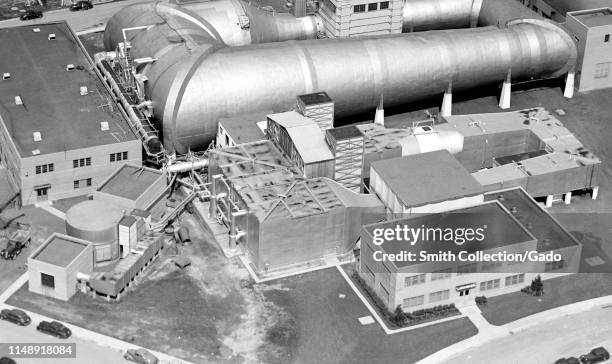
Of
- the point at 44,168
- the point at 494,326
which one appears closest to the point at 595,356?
the point at 494,326

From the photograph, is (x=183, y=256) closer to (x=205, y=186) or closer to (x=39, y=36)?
(x=205, y=186)

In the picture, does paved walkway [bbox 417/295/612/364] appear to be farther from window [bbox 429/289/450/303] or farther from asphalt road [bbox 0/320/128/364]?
asphalt road [bbox 0/320/128/364]

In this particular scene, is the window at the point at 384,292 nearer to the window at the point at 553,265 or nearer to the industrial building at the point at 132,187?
the window at the point at 553,265

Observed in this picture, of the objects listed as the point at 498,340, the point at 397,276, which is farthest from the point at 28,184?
the point at 498,340

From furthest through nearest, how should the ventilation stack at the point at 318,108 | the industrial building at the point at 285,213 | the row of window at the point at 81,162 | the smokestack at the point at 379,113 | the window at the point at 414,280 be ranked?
the smokestack at the point at 379,113 → the ventilation stack at the point at 318,108 → the row of window at the point at 81,162 → the industrial building at the point at 285,213 → the window at the point at 414,280

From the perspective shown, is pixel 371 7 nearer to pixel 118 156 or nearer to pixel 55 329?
pixel 118 156

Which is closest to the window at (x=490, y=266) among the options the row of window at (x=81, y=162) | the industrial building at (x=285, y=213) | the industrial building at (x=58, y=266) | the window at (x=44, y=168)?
the industrial building at (x=285, y=213)
